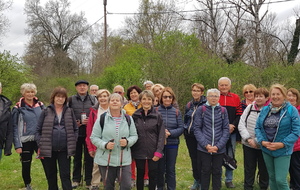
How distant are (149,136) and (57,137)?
144 cm

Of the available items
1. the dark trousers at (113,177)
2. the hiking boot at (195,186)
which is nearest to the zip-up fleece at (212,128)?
the hiking boot at (195,186)

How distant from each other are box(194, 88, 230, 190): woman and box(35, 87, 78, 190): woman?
206cm

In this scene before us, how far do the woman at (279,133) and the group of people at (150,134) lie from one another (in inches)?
0.4

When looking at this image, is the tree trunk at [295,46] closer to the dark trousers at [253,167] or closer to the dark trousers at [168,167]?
the dark trousers at [253,167]

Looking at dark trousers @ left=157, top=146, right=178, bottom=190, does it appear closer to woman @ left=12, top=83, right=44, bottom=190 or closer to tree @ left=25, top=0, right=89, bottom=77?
woman @ left=12, top=83, right=44, bottom=190

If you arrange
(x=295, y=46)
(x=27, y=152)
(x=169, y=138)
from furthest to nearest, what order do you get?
(x=295, y=46) < (x=27, y=152) < (x=169, y=138)

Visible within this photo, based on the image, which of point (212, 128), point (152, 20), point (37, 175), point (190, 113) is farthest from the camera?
point (152, 20)

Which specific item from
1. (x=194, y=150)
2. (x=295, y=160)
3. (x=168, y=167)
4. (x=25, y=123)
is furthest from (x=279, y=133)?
(x=25, y=123)

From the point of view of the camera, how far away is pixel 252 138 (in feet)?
14.4

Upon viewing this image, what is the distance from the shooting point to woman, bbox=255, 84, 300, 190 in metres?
3.75

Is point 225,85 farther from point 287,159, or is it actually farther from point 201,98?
point 287,159

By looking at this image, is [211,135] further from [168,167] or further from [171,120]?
[168,167]

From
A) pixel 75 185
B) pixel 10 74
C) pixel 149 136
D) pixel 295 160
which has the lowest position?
pixel 75 185

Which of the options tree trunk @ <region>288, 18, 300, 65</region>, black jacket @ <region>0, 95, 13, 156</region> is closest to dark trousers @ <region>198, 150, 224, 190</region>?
black jacket @ <region>0, 95, 13, 156</region>
